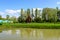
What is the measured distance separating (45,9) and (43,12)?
1266 mm

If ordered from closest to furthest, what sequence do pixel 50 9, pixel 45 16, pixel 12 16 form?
1. pixel 45 16
2. pixel 50 9
3. pixel 12 16

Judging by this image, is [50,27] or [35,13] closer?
[50,27]

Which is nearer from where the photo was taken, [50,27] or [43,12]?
[50,27]

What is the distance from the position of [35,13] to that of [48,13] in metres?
6.65

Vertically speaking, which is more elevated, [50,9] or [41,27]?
[50,9]

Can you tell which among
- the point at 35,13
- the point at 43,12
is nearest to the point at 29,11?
the point at 35,13

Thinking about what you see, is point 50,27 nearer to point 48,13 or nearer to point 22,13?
point 48,13

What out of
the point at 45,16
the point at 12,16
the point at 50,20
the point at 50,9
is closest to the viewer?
the point at 50,20

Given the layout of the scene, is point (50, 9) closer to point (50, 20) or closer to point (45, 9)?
point (45, 9)

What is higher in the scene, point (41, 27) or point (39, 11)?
point (39, 11)

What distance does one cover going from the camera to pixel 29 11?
57.6 meters

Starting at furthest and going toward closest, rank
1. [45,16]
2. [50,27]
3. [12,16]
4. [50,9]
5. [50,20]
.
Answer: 1. [12,16]
2. [50,9]
3. [45,16]
4. [50,20]
5. [50,27]

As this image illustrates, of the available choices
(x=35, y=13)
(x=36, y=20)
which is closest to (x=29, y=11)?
(x=35, y=13)

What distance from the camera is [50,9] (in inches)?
2143
